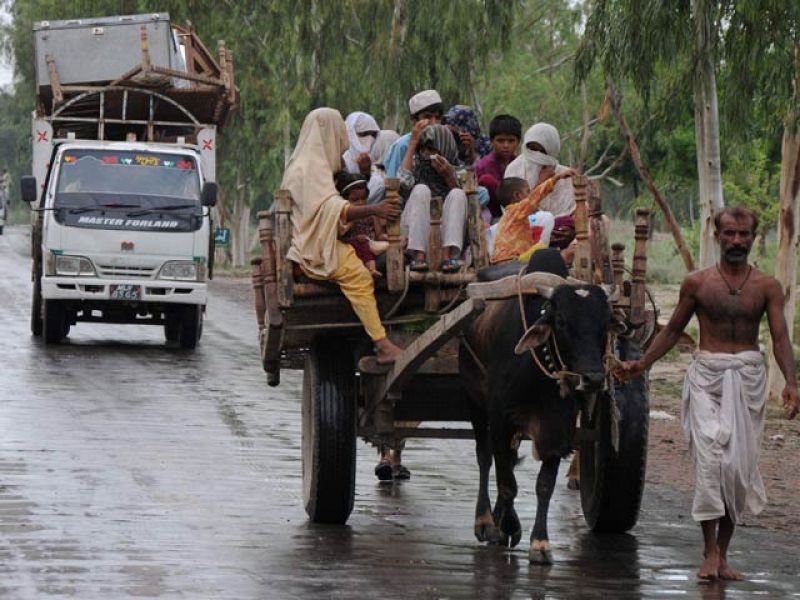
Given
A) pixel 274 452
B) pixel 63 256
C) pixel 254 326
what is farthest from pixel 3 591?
pixel 254 326

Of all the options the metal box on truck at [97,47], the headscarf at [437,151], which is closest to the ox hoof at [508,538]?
the headscarf at [437,151]

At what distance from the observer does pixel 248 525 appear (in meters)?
9.84

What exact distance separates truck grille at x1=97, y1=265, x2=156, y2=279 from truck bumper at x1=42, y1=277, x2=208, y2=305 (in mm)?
83

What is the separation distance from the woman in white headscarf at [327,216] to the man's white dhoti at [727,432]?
1.80 metres

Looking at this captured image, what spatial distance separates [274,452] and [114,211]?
8.12m

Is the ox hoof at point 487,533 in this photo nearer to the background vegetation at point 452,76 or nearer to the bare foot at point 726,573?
the bare foot at point 726,573

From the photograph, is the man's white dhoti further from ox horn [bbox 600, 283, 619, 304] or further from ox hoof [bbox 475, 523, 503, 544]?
ox hoof [bbox 475, 523, 503, 544]

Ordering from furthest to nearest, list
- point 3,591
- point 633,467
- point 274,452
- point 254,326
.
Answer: point 254,326, point 274,452, point 633,467, point 3,591

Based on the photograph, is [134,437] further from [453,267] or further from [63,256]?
[63,256]

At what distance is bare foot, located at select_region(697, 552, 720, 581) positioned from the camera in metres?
8.57

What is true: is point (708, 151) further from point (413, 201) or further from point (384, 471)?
point (413, 201)

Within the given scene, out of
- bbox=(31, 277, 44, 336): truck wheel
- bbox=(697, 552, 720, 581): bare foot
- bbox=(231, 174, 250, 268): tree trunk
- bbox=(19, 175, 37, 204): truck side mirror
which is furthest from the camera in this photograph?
bbox=(231, 174, 250, 268): tree trunk

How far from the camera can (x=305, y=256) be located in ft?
32.8

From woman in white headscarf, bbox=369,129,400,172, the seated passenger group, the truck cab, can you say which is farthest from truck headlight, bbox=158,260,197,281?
the seated passenger group
